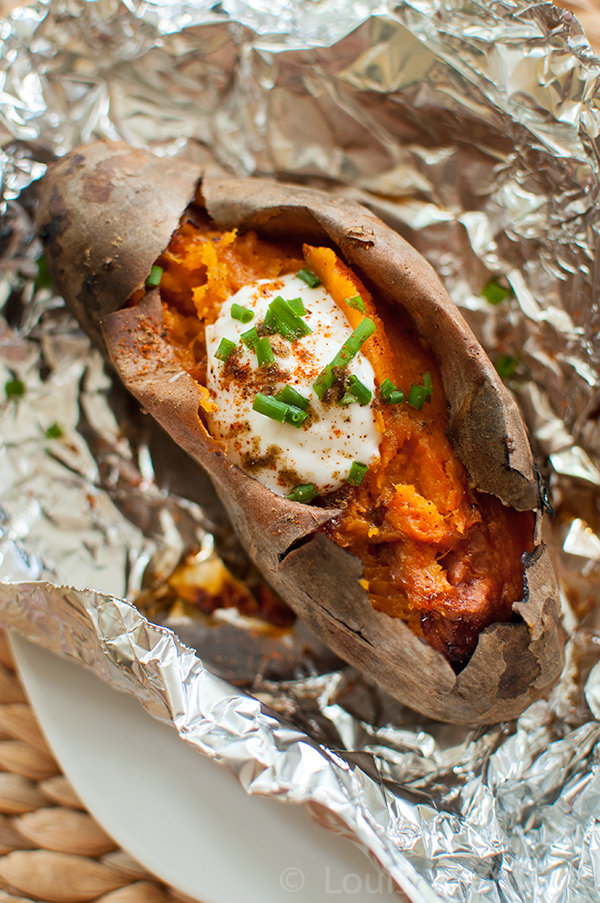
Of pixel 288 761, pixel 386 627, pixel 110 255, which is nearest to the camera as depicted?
pixel 386 627

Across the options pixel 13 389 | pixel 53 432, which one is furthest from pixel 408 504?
pixel 13 389

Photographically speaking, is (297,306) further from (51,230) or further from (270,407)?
(51,230)

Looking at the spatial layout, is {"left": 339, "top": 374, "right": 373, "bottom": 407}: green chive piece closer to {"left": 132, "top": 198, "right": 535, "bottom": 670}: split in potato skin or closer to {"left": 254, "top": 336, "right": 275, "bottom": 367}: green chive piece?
{"left": 132, "top": 198, "right": 535, "bottom": 670}: split in potato skin

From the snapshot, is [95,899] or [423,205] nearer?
[95,899]

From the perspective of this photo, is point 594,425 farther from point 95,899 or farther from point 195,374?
point 95,899

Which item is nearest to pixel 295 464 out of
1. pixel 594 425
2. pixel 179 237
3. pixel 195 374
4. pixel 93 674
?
pixel 195 374

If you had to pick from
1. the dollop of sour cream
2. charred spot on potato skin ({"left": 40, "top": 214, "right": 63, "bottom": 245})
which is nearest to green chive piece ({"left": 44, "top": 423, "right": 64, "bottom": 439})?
charred spot on potato skin ({"left": 40, "top": 214, "right": 63, "bottom": 245})

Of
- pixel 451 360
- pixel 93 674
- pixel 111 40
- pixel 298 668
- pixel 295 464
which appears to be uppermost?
pixel 111 40
